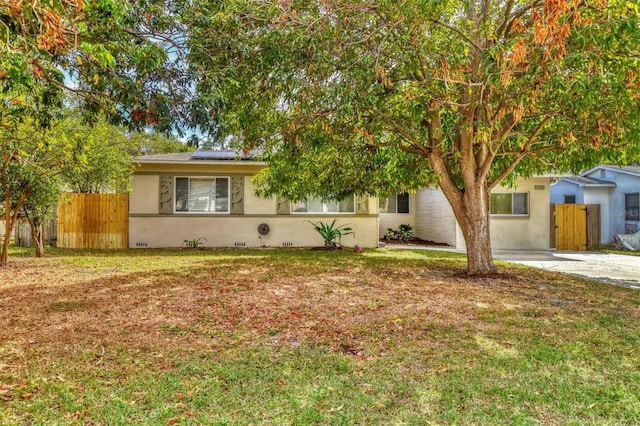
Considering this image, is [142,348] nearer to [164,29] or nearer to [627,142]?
[164,29]

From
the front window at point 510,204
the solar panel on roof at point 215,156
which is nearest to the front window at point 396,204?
the front window at point 510,204

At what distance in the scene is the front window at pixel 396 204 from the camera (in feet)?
60.3

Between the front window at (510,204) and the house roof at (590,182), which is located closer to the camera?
the front window at (510,204)

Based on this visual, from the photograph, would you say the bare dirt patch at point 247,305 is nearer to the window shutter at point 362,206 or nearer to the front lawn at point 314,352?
the front lawn at point 314,352

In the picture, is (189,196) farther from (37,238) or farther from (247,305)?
(247,305)

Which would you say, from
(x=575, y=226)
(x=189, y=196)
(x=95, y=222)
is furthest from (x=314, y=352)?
(x=575, y=226)

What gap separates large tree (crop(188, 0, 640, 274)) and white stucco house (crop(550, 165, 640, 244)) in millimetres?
11156

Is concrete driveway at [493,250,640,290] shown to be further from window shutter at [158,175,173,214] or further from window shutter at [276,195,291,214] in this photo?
window shutter at [158,175,173,214]

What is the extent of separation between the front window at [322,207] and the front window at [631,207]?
475 inches

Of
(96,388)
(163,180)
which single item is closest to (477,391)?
(96,388)

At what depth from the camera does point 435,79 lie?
5855 mm

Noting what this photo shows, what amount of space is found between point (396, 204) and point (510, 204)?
5026 millimetres

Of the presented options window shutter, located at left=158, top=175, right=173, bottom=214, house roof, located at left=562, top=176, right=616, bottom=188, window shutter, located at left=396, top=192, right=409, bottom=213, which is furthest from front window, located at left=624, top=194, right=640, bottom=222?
window shutter, located at left=158, top=175, right=173, bottom=214

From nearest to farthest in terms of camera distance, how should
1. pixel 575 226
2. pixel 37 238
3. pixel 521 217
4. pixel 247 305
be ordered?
pixel 247 305, pixel 37 238, pixel 521 217, pixel 575 226
